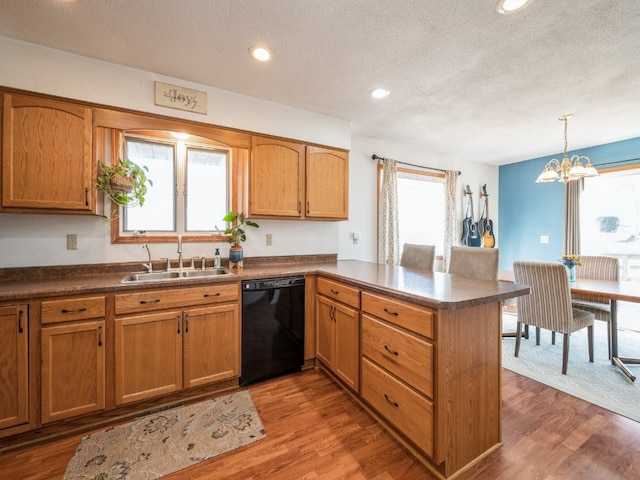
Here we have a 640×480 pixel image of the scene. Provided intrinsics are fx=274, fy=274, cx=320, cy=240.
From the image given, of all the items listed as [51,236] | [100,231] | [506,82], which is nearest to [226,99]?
[100,231]

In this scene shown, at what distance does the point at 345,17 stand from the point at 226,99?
1371 millimetres

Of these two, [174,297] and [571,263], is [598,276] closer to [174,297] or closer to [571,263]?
[571,263]

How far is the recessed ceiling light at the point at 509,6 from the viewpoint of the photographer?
58.1 inches

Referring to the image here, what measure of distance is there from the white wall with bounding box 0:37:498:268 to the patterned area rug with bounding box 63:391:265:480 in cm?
127

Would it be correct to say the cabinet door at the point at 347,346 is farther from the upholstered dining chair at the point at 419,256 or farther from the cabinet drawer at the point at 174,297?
the upholstered dining chair at the point at 419,256

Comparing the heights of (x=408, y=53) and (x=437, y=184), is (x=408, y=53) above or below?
above

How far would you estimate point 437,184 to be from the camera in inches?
176

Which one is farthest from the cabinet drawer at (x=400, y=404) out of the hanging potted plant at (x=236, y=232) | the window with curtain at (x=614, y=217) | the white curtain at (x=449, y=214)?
the window with curtain at (x=614, y=217)

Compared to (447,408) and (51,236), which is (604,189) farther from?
(51,236)

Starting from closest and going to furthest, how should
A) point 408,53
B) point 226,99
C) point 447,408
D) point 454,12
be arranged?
point 447,408 → point 454,12 → point 408,53 → point 226,99

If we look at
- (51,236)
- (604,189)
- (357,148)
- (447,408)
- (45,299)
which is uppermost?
(357,148)

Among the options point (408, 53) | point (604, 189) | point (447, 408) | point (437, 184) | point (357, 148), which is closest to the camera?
point (447, 408)

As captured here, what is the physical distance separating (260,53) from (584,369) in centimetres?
385

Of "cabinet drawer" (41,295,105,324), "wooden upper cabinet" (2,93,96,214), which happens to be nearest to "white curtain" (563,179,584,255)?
"cabinet drawer" (41,295,105,324)
